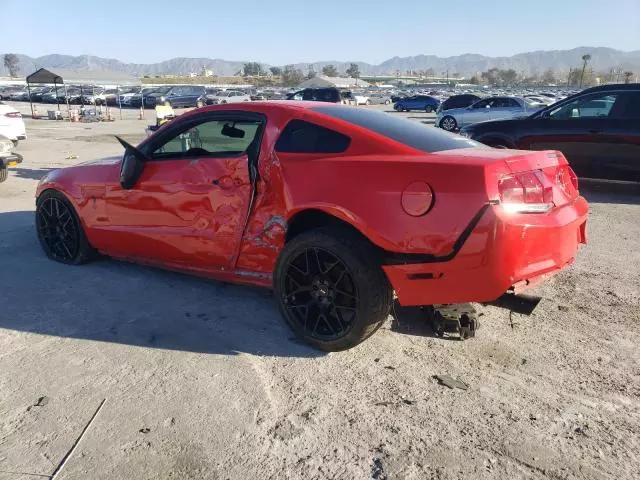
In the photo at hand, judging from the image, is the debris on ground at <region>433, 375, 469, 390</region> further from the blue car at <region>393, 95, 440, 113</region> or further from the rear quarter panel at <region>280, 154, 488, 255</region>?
the blue car at <region>393, 95, 440, 113</region>

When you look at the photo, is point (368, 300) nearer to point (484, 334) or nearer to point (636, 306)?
point (484, 334)

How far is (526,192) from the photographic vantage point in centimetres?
320

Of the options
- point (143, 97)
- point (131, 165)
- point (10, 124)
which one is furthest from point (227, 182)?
point (143, 97)

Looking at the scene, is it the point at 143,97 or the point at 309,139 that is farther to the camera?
the point at 143,97

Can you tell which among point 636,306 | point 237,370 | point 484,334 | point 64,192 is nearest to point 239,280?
point 237,370

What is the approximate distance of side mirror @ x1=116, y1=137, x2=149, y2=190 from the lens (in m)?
4.49

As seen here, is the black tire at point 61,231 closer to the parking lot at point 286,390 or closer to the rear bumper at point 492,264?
the parking lot at point 286,390

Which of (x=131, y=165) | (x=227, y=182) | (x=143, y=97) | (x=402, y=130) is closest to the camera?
(x=402, y=130)

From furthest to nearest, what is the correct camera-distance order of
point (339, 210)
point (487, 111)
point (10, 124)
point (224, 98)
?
point (224, 98) < point (487, 111) < point (10, 124) < point (339, 210)

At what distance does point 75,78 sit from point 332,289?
36718 mm

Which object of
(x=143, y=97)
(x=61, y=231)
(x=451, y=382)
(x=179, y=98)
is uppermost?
(x=61, y=231)

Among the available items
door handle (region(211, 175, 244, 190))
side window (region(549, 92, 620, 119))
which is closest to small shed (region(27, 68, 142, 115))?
side window (region(549, 92, 620, 119))

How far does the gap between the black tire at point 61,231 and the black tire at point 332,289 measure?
241 cm

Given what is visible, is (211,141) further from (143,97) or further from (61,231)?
(143,97)
